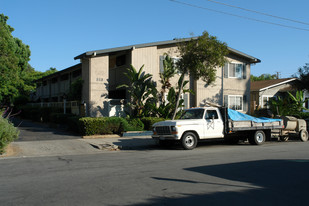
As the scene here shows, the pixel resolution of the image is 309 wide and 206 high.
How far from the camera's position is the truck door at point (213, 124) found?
1360 cm

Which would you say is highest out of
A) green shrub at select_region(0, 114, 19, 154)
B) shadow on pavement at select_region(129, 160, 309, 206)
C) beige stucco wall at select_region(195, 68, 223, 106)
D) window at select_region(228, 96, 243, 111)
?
beige stucco wall at select_region(195, 68, 223, 106)

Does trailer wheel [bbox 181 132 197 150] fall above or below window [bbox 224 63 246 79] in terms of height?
below

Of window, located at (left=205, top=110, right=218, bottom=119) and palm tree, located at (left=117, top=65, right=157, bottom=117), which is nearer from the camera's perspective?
window, located at (left=205, top=110, right=218, bottom=119)

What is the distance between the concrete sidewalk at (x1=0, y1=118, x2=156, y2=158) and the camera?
12.4 meters

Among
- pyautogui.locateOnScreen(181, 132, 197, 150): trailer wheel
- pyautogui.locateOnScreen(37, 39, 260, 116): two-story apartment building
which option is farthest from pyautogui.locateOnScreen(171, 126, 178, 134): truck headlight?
pyautogui.locateOnScreen(37, 39, 260, 116): two-story apartment building

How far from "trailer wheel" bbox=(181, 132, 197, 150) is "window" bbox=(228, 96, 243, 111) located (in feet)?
41.3

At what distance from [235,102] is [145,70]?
926cm

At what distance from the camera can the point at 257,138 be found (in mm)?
15031

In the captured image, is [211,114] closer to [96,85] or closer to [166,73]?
[166,73]

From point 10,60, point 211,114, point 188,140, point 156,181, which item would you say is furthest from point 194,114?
point 10,60

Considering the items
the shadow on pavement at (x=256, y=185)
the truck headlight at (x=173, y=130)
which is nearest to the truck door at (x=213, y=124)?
the truck headlight at (x=173, y=130)

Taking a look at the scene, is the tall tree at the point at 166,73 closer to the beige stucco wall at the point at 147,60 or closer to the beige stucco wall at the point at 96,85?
the beige stucco wall at the point at 147,60

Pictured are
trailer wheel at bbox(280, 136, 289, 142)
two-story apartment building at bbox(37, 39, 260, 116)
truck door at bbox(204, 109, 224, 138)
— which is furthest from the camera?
two-story apartment building at bbox(37, 39, 260, 116)

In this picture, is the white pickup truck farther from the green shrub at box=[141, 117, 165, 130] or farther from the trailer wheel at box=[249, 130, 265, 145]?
the green shrub at box=[141, 117, 165, 130]
